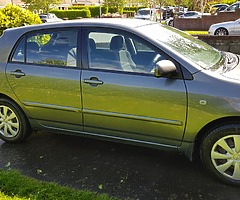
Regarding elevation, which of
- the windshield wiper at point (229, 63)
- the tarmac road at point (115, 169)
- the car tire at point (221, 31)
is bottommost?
the tarmac road at point (115, 169)

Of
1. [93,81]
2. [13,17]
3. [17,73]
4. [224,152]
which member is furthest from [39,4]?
[224,152]

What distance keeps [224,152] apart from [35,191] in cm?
191

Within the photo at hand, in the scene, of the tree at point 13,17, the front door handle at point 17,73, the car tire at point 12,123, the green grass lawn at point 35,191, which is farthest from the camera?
the tree at point 13,17

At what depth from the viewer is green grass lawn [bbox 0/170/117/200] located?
2.71m

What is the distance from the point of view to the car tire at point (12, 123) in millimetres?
3725

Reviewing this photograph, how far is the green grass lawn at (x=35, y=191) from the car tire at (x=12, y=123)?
32.8 inches

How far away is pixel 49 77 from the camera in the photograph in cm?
335

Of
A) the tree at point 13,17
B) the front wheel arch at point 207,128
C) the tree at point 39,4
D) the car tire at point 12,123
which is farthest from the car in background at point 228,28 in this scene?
the tree at point 39,4

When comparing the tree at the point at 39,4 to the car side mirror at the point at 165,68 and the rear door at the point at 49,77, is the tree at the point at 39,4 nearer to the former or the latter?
the rear door at the point at 49,77

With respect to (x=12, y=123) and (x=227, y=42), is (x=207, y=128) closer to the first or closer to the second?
(x=12, y=123)

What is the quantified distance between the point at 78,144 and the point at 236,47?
236 inches

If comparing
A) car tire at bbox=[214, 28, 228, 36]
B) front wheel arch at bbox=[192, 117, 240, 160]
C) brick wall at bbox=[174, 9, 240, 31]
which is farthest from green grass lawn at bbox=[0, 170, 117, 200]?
brick wall at bbox=[174, 9, 240, 31]

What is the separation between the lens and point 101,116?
3.21 m

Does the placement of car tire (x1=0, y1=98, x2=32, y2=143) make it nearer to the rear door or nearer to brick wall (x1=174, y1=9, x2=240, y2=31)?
the rear door
